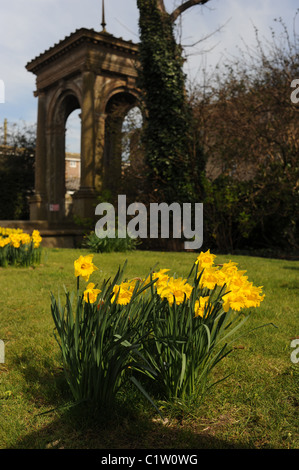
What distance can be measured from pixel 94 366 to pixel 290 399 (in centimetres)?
122

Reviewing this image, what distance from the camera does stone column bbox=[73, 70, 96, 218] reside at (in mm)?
14562

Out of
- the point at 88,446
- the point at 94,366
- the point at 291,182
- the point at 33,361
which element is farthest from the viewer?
the point at 291,182

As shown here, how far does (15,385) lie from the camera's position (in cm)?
263

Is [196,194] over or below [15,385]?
over

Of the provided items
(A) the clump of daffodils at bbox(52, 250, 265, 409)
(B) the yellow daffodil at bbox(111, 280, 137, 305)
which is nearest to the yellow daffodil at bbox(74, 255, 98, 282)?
(A) the clump of daffodils at bbox(52, 250, 265, 409)

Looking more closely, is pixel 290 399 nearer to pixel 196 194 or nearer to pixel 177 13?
pixel 196 194

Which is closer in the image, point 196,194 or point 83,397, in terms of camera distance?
point 83,397

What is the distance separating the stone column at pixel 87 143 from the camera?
14.6 meters

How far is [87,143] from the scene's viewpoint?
14.6 m

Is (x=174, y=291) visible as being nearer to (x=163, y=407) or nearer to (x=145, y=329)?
(x=145, y=329)

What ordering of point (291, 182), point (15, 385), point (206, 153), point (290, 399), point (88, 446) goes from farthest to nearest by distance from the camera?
point (206, 153) < point (291, 182) < point (15, 385) < point (290, 399) < point (88, 446)

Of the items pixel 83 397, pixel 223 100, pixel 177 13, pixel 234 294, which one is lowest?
pixel 83 397

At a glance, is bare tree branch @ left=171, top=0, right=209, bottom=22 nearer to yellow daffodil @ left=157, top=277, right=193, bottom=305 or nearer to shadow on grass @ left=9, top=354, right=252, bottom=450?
yellow daffodil @ left=157, top=277, right=193, bottom=305

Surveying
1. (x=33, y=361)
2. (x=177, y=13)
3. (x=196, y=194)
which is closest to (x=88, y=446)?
(x=33, y=361)
